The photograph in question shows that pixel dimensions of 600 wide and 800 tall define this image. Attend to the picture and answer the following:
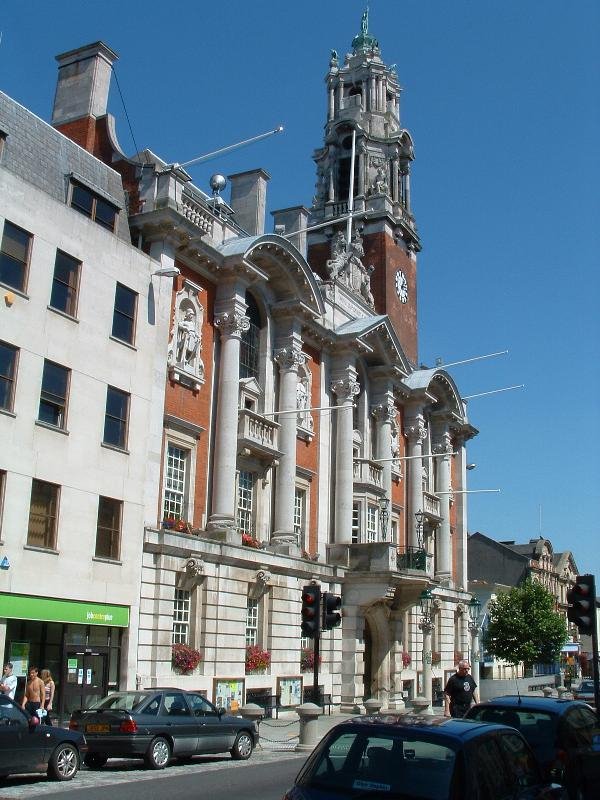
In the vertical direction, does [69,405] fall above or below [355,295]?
below

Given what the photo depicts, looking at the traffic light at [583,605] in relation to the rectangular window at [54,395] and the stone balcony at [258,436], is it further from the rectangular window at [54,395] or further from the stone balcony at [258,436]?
the stone balcony at [258,436]

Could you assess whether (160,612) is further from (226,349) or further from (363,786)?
(363,786)

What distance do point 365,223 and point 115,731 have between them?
130 feet

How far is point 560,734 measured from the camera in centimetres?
1117

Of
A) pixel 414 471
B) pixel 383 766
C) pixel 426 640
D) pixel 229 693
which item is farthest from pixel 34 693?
pixel 414 471

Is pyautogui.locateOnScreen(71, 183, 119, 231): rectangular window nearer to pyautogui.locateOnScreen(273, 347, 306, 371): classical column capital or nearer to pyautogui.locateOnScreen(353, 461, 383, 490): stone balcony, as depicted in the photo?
pyautogui.locateOnScreen(273, 347, 306, 371): classical column capital

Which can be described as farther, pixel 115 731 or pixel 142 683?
pixel 142 683

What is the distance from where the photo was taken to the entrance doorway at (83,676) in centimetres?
2264

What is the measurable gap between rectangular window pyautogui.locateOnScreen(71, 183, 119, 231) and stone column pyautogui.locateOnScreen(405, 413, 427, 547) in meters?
20.9

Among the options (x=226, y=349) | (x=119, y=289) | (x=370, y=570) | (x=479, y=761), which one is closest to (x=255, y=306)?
(x=226, y=349)

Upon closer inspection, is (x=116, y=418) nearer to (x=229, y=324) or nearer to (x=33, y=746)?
(x=229, y=324)

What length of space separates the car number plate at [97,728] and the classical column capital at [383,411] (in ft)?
83.6

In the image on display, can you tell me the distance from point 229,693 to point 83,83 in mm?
19938

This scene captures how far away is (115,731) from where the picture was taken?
17.1 meters
